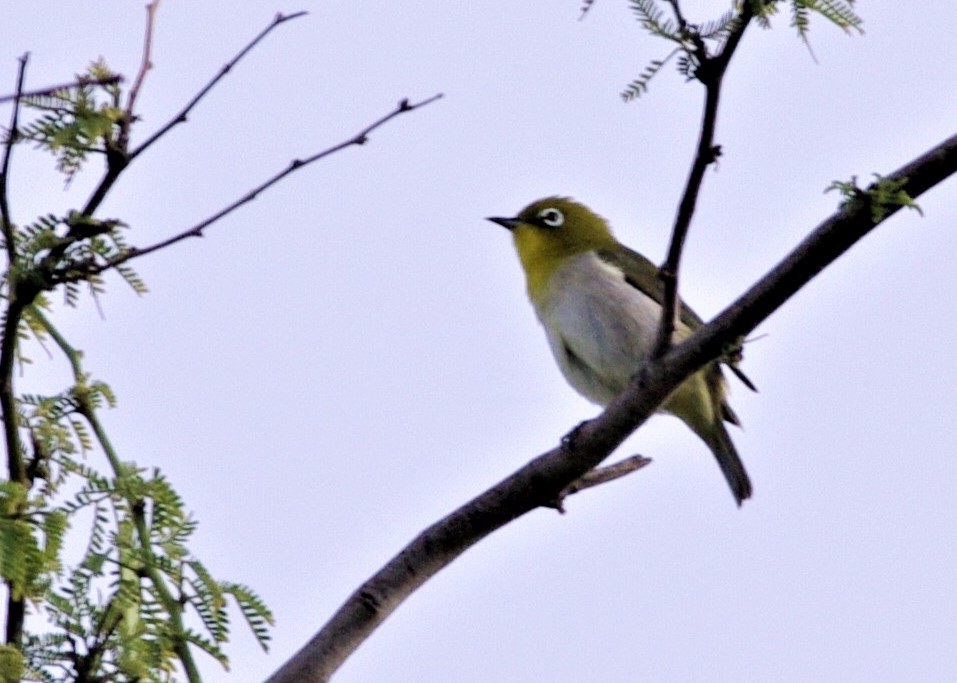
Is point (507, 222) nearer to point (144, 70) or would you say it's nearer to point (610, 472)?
point (610, 472)

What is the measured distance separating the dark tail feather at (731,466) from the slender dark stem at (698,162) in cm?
415

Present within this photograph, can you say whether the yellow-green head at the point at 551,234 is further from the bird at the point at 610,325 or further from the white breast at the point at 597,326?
the white breast at the point at 597,326

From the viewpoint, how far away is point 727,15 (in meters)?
3.89

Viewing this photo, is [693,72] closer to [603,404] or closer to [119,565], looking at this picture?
[119,565]

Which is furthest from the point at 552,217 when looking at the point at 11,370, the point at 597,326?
the point at 11,370

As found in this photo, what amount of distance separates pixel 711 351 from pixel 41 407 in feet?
6.90

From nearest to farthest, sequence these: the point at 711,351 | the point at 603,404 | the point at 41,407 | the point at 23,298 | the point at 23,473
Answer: the point at 23,298 < the point at 23,473 < the point at 41,407 < the point at 711,351 < the point at 603,404

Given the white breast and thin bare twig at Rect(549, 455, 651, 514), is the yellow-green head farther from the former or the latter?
thin bare twig at Rect(549, 455, 651, 514)

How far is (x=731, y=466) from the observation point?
903 centimetres

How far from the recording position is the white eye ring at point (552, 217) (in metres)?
9.94

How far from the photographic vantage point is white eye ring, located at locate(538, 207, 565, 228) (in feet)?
32.6

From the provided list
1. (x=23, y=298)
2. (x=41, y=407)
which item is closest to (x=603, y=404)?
(x=41, y=407)

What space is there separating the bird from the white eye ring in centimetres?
23

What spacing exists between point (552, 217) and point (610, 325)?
1579 millimetres
